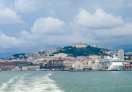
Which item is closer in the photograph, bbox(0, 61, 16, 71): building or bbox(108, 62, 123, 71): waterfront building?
bbox(108, 62, 123, 71): waterfront building

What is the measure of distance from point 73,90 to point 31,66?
114 meters

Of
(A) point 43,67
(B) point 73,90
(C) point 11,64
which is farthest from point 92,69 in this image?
(B) point 73,90

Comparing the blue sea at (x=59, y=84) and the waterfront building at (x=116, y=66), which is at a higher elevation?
the waterfront building at (x=116, y=66)

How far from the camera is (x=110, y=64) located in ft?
502

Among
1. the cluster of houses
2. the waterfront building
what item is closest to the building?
the cluster of houses

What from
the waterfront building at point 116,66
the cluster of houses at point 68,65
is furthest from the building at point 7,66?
the waterfront building at point 116,66

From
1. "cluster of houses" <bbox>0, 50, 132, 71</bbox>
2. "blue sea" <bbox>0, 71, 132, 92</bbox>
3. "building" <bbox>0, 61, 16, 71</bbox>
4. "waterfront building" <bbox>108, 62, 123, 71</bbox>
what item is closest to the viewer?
"blue sea" <bbox>0, 71, 132, 92</bbox>

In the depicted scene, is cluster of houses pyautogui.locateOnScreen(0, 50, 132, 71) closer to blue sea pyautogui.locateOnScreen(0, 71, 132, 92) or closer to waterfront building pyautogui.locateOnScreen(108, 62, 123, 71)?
waterfront building pyautogui.locateOnScreen(108, 62, 123, 71)

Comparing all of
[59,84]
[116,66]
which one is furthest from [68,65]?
[59,84]

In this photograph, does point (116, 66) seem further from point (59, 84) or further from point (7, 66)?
point (59, 84)

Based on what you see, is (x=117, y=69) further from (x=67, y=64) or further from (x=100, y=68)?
(x=67, y=64)

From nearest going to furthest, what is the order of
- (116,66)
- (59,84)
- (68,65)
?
(59,84) → (116,66) → (68,65)

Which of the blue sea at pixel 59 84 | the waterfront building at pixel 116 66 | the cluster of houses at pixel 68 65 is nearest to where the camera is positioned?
the blue sea at pixel 59 84

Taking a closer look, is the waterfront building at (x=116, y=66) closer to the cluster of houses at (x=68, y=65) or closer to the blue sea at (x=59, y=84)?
the cluster of houses at (x=68, y=65)
